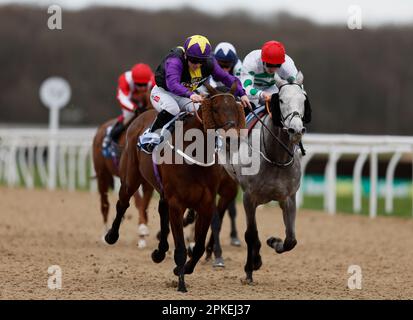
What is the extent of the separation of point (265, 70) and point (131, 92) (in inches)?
105

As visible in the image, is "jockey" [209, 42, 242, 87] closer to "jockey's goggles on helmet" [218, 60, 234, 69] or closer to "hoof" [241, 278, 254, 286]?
"jockey's goggles on helmet" [218, 60, 234, 69]

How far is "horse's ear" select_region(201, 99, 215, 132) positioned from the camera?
6461 mm

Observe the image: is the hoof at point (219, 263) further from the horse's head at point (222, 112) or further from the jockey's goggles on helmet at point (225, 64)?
the horse's head at point (222, 112)

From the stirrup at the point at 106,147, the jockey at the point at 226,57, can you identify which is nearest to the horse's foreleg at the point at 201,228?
the jockey at the point at 226,57

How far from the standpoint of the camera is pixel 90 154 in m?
18.4

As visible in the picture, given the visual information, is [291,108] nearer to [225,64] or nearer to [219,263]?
[219,263]

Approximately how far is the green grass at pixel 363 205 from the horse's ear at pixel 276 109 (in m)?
6.04

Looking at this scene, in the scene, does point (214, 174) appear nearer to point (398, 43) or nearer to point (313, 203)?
point (313, 203)

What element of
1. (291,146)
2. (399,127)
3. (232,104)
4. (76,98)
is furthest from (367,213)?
(76,98)

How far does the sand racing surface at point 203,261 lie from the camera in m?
6.78

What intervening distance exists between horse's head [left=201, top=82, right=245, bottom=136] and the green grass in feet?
22.7

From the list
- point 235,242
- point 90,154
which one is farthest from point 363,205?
point 90,154

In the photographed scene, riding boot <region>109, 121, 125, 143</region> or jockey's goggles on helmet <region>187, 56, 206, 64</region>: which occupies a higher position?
jockey's goggles on helmet <region>187, 56, 206, 64</region>

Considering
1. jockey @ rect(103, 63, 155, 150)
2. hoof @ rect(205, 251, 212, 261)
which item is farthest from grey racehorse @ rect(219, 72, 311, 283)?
jockey @ rect(103, 63, 155, 150)
